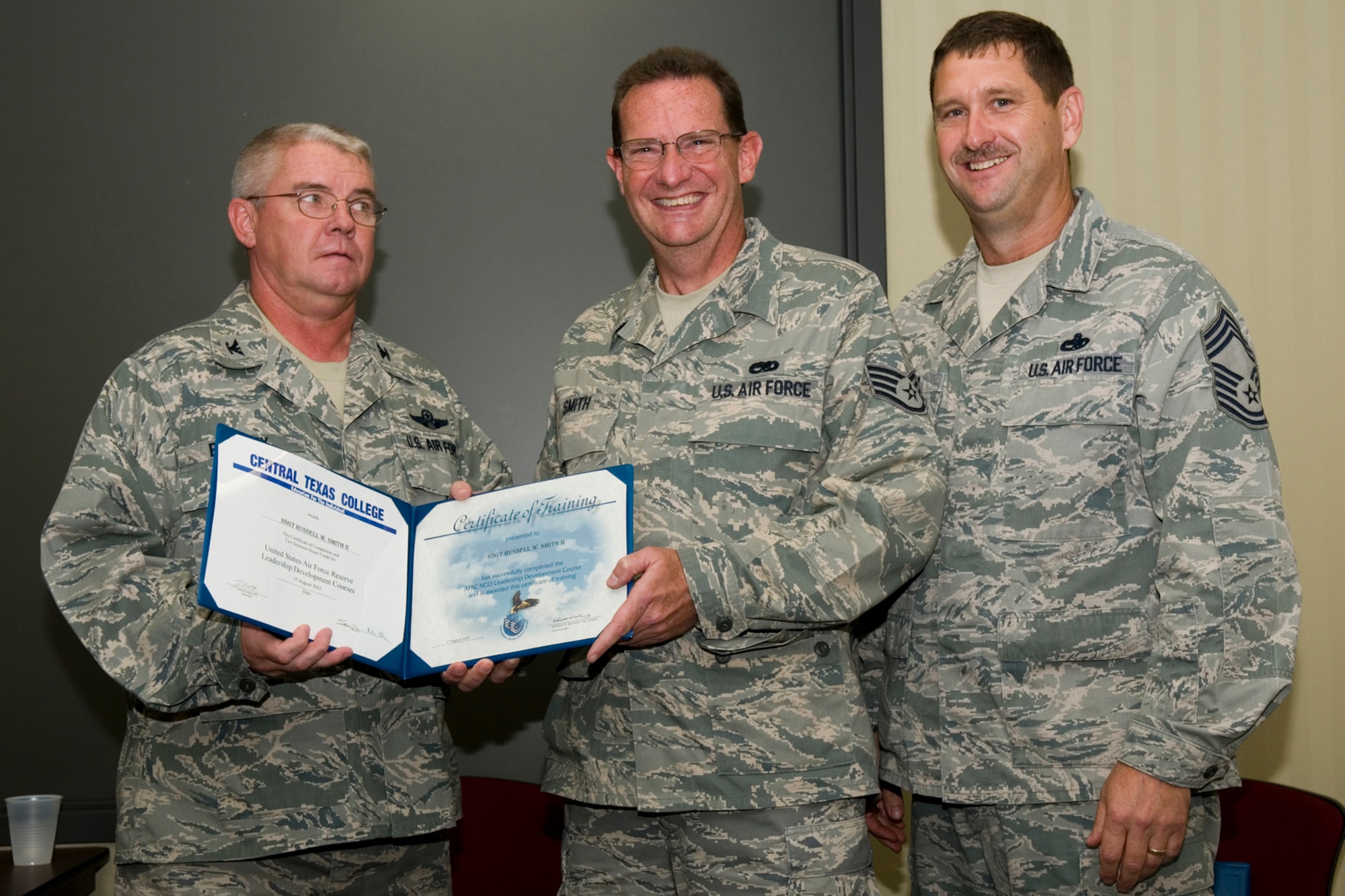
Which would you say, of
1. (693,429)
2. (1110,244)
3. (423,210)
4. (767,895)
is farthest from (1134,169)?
(767,895)

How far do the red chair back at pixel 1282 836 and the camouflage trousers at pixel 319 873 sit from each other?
1.76m

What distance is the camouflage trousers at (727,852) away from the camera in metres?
1.89

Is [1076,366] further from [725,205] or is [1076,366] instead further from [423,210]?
[423,210]

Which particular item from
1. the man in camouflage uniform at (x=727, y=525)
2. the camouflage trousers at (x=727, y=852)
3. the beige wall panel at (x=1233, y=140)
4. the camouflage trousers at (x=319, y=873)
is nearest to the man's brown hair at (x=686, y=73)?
the man in camouflage uniform at (x=727, y=525)

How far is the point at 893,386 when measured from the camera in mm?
2080

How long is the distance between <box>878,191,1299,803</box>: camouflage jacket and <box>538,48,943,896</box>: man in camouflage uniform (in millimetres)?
146

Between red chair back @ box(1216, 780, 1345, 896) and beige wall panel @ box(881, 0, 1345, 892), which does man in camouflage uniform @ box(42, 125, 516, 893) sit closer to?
beige wall panel @ box(881, 0, 1345, 892)

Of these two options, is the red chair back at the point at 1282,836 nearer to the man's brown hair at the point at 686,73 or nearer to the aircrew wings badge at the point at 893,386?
the aircrew wings badge at the point at 893,386

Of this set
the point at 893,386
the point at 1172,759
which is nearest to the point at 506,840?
the point at 893,386

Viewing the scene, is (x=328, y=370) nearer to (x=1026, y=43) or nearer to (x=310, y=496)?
(x=310, y=496)
